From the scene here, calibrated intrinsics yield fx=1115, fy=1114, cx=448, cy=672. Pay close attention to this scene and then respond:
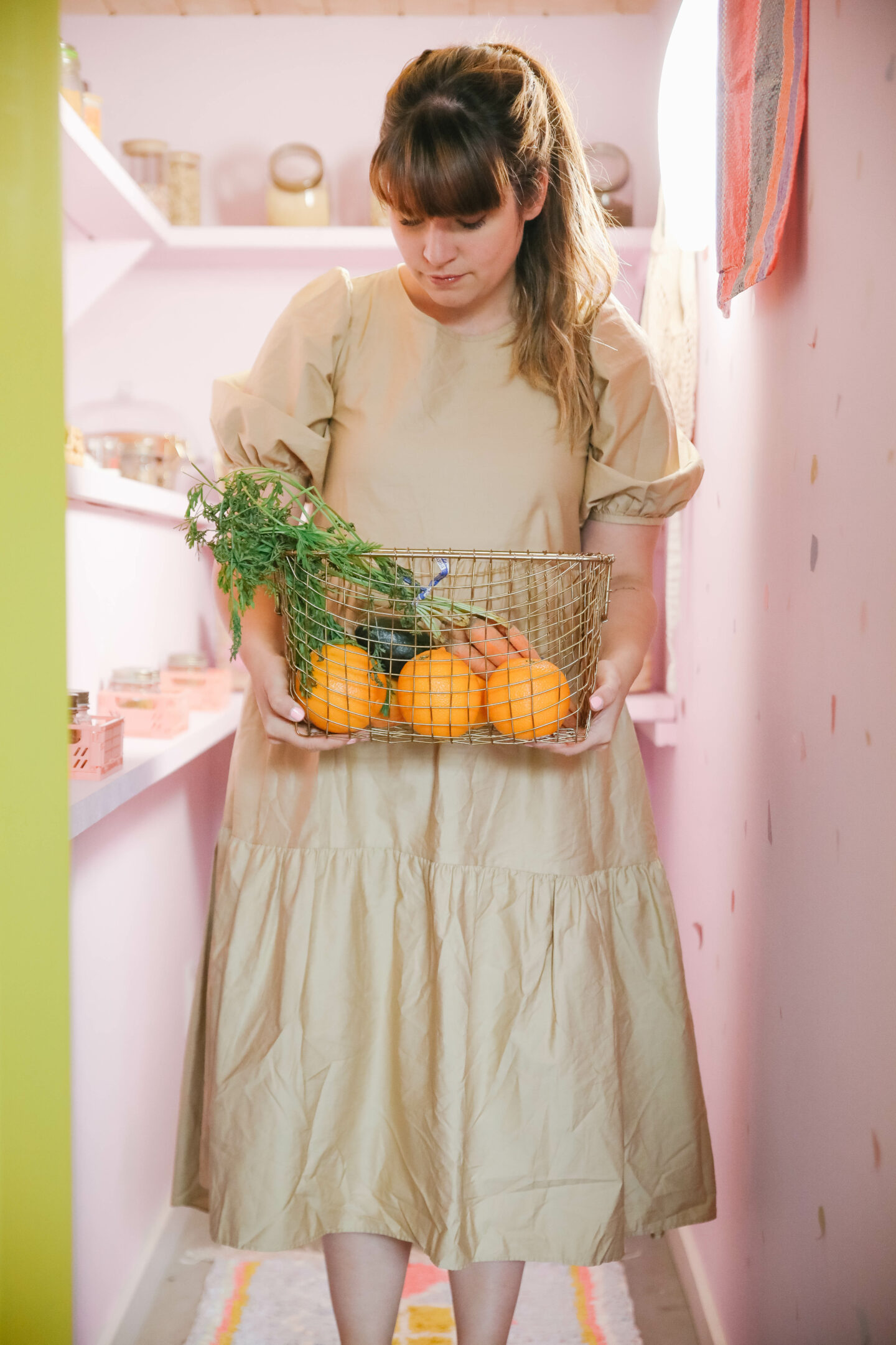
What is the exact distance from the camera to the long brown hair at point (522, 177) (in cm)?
90

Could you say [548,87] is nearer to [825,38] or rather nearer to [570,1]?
[825,38]

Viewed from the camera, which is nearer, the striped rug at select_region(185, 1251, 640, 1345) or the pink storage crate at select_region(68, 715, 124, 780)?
the pink storage crate at select_region(68, 715, 124, 780)

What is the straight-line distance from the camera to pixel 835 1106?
85 cm

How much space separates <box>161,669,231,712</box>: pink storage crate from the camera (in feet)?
5.45

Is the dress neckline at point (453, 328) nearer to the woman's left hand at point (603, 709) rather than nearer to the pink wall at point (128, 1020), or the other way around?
the woman's left hand at point (603, 709)

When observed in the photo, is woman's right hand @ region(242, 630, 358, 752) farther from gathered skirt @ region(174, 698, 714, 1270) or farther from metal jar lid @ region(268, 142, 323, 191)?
metal jar lid @ region(268, 142, 323, 191)

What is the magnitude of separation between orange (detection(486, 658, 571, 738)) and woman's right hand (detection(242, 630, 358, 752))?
122 millimetres

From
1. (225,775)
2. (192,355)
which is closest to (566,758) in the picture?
(225,775)

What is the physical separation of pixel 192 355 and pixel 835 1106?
165 cm

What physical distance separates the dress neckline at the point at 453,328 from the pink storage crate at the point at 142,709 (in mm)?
593

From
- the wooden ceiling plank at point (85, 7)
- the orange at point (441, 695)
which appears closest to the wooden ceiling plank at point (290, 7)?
the wooden ceiling plank at point (85, 7)

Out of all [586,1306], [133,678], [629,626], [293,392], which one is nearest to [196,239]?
[133,678]

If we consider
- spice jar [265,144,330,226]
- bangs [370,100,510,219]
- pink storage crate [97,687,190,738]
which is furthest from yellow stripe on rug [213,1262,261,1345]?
spice jar [265,144,330,226]

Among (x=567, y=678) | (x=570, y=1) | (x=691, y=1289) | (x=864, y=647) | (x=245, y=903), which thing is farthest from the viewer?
(x=570, y=1)
